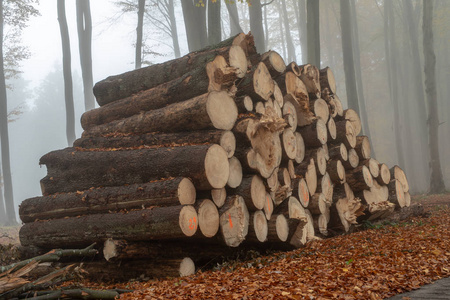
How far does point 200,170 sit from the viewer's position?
203 inches

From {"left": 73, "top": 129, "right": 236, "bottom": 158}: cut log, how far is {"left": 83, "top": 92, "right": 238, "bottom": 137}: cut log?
4.6 inches

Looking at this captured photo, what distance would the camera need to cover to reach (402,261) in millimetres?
4586

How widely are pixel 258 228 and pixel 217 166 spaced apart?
1226mm

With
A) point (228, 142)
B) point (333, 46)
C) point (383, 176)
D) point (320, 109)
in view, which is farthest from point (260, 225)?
point (333, 46)

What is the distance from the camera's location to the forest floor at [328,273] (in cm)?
361

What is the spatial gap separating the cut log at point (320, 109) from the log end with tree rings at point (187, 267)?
3.98 metres

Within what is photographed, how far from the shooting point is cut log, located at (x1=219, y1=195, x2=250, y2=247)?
17.7 ft

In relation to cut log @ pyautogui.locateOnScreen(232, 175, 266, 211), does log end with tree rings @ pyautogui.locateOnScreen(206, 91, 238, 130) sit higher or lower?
higher

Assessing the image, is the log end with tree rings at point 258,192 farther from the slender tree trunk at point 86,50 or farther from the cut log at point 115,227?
the slender tree trunk at point 86,50

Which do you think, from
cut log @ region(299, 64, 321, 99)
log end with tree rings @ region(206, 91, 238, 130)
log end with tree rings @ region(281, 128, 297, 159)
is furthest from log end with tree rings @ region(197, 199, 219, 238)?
cut log @ region(299, 64, 321, 99)

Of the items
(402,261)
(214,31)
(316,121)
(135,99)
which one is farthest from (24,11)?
(402,261)

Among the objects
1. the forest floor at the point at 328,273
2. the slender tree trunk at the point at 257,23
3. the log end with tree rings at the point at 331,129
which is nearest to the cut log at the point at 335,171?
the log end with tree rings at the point at 331,129

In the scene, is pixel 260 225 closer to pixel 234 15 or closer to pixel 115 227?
pixel 115 227

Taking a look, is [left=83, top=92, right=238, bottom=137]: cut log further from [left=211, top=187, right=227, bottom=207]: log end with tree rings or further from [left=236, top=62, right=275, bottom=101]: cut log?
[left=211, top=187, right=227, bottom=207]: log end with tree rings
